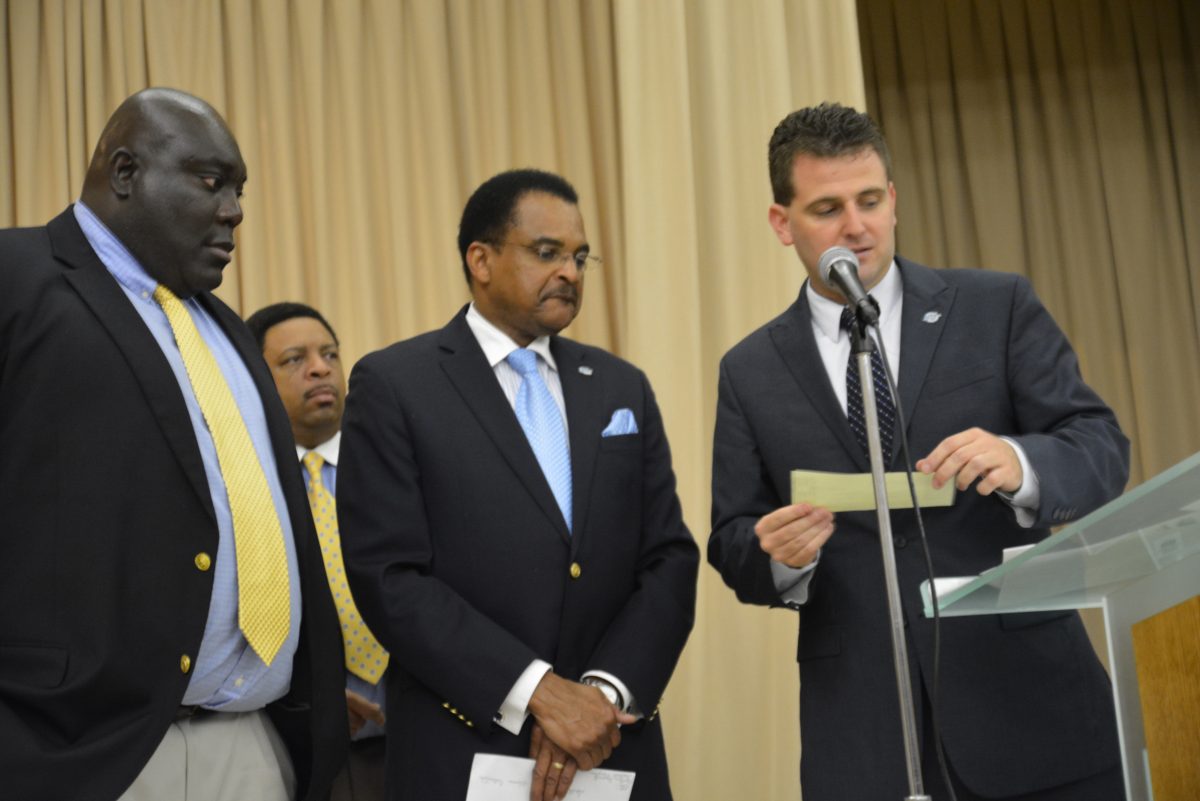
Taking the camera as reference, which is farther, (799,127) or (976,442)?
(799,127)

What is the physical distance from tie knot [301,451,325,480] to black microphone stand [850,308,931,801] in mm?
1977

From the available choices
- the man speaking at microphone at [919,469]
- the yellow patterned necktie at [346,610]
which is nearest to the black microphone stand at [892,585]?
the man speaking at microphone at [919,469]

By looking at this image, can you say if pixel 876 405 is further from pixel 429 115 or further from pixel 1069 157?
pixel 1069 157

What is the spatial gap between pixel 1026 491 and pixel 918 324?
47cm

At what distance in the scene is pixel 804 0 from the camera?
5133 millimetres

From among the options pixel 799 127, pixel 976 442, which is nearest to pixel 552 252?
pixel 799 127

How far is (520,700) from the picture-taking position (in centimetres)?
284

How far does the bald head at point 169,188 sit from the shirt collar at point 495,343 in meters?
0.72

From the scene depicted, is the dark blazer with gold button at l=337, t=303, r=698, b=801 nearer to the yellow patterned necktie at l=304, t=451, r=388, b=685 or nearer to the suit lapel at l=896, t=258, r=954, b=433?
the yellow patterned necktie at l=304, t=451, r=388, b=685

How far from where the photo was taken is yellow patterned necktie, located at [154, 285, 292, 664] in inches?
101

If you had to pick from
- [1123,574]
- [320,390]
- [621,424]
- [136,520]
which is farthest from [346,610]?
[1123,574]

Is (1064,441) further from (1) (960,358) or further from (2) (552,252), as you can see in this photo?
(2) (552,252)

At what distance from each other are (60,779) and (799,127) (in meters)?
1.92

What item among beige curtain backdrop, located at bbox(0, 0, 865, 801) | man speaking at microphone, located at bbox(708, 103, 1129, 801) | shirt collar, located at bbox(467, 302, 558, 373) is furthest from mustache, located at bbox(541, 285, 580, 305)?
beige curtain backdrop, located at bbox(0, 0, 865, 801)
